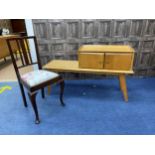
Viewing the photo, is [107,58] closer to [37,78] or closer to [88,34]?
[88,34]

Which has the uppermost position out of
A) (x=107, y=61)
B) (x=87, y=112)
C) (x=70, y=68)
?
(x=107, y=61)

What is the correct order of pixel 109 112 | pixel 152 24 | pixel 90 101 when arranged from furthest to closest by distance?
pixel 152 24, pixel 90 101, pixel 109 112

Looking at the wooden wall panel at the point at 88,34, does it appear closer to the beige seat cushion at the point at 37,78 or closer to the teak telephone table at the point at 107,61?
the teak telephone table at the point at 107,61

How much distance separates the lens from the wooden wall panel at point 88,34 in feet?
7.16

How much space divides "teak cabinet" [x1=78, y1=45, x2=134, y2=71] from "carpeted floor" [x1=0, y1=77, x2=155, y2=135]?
0.50 m

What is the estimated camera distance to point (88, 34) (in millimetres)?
2264

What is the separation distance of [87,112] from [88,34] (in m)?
1.25

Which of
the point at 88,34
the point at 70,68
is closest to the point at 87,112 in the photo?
the point at 70,68

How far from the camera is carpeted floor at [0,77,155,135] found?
154 centimetres

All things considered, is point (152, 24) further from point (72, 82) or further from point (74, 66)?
point (72, 82)

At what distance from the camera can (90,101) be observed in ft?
6.56

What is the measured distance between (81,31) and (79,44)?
21 centimetres
